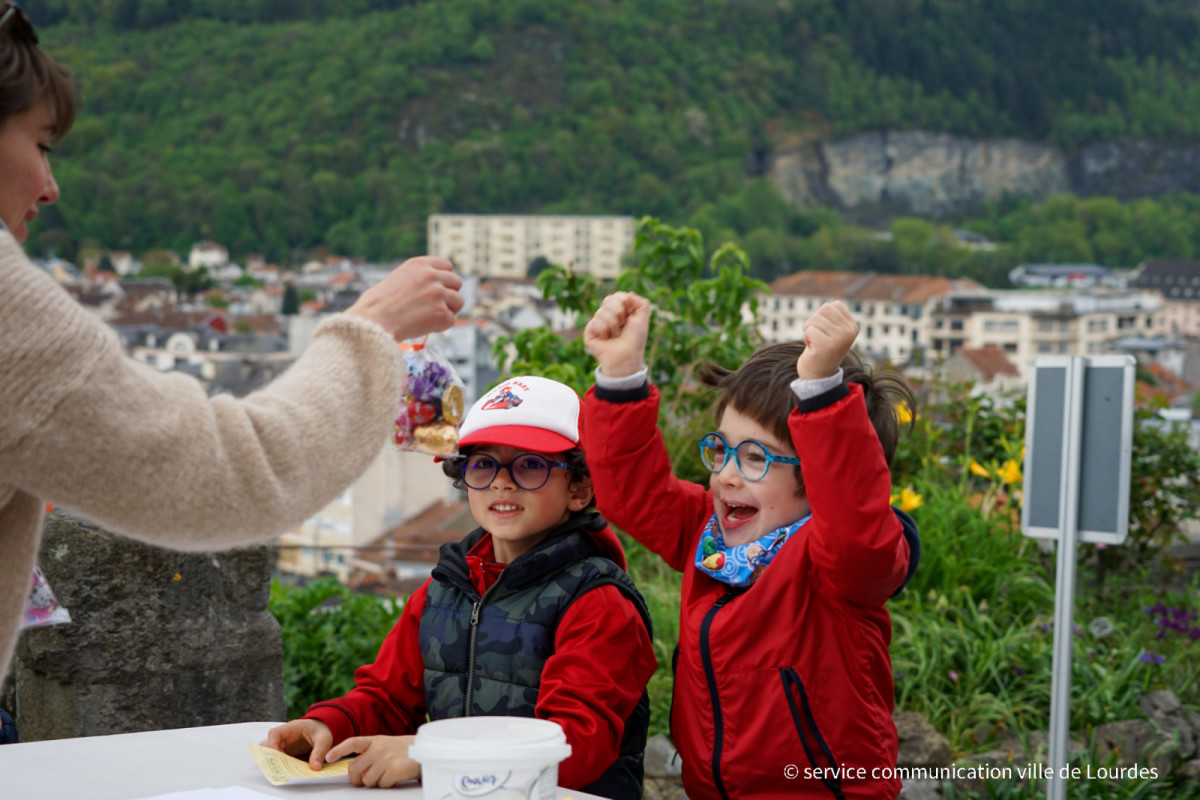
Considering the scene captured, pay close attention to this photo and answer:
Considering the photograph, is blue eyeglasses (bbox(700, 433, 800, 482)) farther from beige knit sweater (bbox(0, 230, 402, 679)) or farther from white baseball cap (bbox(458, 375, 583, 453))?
beige knit sweater (bbox(0, 230, 402, 679))

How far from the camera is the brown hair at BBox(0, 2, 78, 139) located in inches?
46.5

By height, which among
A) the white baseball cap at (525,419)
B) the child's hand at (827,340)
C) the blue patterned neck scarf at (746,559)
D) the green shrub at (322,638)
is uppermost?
the child's hand at (827,340)

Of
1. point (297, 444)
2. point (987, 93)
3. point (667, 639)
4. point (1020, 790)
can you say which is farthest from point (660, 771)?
point (987, 93)

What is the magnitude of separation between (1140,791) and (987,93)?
9803 cm

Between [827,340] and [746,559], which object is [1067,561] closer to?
[746,559]

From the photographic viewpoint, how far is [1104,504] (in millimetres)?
2848

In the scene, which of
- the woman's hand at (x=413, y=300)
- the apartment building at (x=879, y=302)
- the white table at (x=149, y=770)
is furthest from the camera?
the apartment building at (x=879, y=302)

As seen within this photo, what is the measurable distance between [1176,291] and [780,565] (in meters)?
64.9

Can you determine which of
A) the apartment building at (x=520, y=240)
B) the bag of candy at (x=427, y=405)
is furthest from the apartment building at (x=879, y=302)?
the bag of candy at (x=427, y=405)

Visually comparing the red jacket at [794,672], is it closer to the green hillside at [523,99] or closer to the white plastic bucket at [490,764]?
the white plastic bucket at [490,764]

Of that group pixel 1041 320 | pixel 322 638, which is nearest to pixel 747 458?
pixel 322 638

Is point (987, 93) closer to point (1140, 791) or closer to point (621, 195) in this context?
point (621, 195)

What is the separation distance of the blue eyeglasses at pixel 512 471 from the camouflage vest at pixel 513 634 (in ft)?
0.31

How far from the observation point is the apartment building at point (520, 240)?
73062 millimetres
